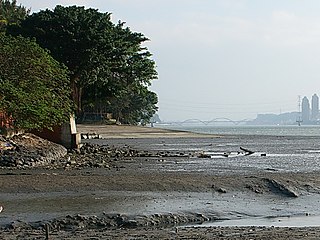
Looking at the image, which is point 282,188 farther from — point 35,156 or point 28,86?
point 28,86

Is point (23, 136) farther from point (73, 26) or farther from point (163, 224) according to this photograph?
point (163, 224)

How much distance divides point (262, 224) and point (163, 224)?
2.07m

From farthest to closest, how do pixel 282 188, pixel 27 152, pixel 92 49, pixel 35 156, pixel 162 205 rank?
pixel 92 49 < pixel 27 152 < pixel 35 156 < pixel 282 188 < pixel 162 205

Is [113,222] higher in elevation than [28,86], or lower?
lower

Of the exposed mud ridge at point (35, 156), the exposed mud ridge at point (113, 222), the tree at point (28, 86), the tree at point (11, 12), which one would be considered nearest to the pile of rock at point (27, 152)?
the exposed mud ridge at point (35, 156)

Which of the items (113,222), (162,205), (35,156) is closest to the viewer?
(113,222)

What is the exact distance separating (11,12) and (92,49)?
30.6m

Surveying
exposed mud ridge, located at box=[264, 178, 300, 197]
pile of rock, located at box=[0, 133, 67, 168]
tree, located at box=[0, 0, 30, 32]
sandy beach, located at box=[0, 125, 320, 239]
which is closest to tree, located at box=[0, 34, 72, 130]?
pile of rock, located at box=[0, 133, 67, 168]

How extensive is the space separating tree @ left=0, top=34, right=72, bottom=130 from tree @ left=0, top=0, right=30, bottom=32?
3370cm

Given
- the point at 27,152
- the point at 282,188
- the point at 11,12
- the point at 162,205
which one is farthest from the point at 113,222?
the point at 11,12

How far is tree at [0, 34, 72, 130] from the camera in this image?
28703mm

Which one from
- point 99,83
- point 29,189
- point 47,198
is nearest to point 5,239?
point 47,198

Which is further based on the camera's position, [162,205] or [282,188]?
[282,188]

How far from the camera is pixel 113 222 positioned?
13859mm
